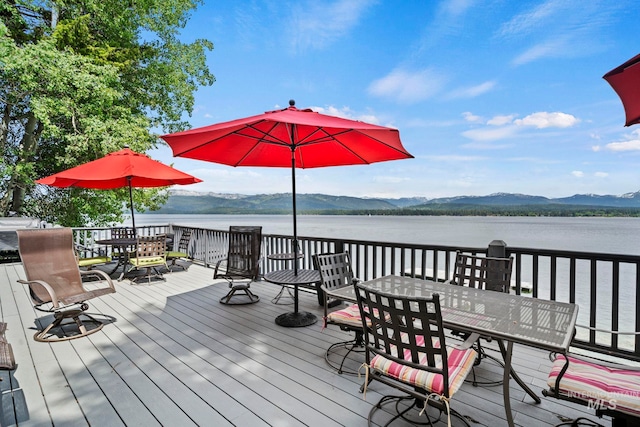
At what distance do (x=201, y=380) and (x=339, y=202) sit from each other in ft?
170

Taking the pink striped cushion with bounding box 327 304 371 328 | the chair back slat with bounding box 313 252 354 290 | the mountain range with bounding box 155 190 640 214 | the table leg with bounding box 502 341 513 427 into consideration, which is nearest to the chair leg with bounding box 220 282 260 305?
the chair back slat with bounding box 313 252 354 290

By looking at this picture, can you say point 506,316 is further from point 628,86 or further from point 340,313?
point 628,86

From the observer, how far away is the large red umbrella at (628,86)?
2.07m

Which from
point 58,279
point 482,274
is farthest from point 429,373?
point 58,279

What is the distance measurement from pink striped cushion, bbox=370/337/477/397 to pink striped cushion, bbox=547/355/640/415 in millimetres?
446

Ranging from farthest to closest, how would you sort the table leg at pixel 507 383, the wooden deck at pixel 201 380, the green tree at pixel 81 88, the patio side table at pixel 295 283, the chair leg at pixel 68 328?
the green tree at pixel 81 88 → the patio side table at pixel 295 283 → the chair leg at pixel 68 328 → the wooden deck at pixel 201 380 → the table leg at pixel 507 383

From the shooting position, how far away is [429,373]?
1.86 m

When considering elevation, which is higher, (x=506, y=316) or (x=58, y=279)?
(x=506, y=316)

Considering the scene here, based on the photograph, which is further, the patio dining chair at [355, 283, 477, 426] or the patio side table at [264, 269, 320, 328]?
the patio side table at [264, 269, 320, 328]

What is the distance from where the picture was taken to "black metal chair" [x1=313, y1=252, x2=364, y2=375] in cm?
284

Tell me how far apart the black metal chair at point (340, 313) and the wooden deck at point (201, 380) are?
0.46ft

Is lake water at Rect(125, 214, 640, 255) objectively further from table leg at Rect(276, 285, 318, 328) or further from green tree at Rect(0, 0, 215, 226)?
green tree at Rect(0, 0, 215, 226)

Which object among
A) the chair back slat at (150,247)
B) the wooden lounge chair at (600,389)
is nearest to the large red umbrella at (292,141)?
the wooden lounge chair at (600,389)

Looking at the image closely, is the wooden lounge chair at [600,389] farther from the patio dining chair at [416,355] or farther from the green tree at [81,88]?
the green tree at [81,88]
